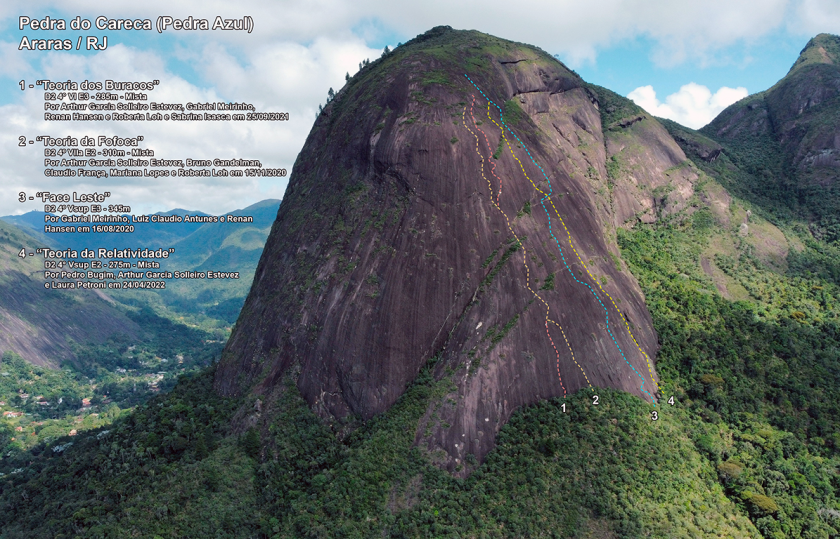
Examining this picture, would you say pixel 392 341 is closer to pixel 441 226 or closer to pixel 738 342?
pixel 441 226

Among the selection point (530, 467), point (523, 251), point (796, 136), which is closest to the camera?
point (530, 467)

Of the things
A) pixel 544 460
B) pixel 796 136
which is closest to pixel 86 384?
pixel 544 460

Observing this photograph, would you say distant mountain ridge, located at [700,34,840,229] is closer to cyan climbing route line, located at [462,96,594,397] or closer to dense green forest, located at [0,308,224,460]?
cyan climbing route line, located at [462,96,594,397]

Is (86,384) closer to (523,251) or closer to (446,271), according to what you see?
(446,271)

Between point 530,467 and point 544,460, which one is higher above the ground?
point 544,460

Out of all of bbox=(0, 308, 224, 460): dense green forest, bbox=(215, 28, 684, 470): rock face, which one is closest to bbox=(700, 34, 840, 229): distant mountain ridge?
bbox=(215, 28, 684, 470): rock face

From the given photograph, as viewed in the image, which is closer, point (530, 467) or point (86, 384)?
point (530, 467)

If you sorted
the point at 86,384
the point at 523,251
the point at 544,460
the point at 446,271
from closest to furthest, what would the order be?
→ 1. the point at 544,460
2. the point at 446,271
3. the point at 523,251
4. the point at 86,384

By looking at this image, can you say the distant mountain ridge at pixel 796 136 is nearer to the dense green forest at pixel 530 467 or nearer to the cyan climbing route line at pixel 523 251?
the dense green forest at pixel 530 467

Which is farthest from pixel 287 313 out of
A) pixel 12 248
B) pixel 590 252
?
pixel 12 248
